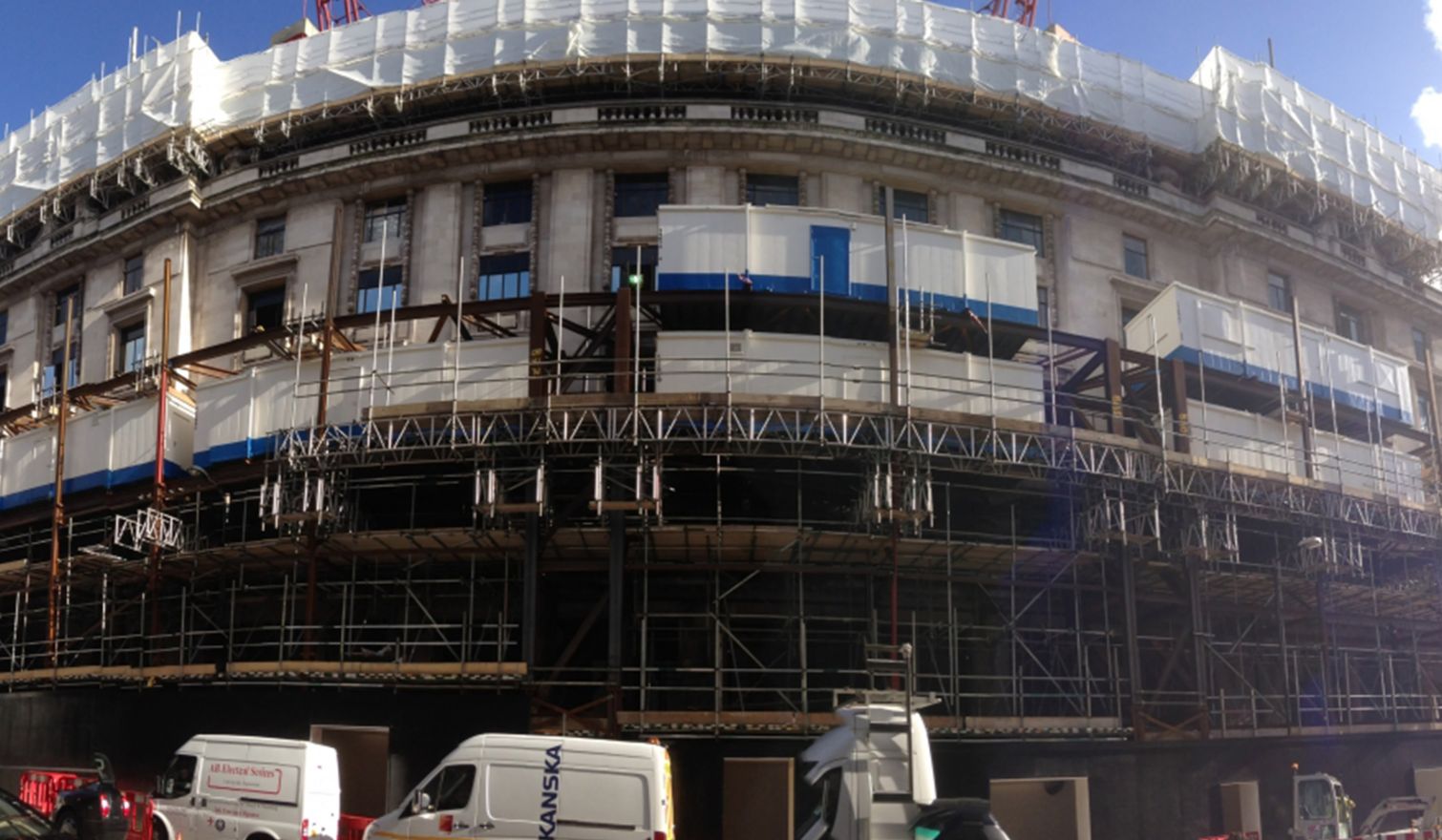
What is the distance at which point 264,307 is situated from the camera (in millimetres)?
33375

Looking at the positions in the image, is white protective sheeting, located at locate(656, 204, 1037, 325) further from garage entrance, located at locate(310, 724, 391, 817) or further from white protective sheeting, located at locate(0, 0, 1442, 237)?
garage entrance, located at locate(310, 724, 391, 817)

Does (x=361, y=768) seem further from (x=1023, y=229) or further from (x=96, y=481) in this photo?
(x=1023, y=229)

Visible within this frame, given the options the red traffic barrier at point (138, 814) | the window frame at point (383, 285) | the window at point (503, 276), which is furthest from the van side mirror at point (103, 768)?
the window at point (503, 276)

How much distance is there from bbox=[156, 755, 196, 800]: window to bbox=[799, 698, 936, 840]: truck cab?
9.81 meters

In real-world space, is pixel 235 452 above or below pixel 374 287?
below

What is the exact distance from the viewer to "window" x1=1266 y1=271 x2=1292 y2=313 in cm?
3678

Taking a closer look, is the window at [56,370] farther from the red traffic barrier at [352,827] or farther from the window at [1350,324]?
the window at [1350,324]

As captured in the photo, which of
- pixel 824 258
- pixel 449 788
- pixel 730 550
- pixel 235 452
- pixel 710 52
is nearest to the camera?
pixel 449 788

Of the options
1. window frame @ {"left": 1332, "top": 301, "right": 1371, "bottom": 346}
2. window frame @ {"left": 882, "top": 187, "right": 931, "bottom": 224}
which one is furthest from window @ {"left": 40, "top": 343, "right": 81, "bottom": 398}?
window frame @ {"left": 1332, "top": 301, "right": 1371, "bottom": 346}

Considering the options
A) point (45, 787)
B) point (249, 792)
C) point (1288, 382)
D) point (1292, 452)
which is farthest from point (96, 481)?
point (1288, 382)

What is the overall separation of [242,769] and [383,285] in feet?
54.3

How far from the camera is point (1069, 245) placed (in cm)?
3338

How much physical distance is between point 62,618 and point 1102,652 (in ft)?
88.1

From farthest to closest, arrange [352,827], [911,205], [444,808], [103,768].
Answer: [911,205], [103,768], [352,827], [444,808]
